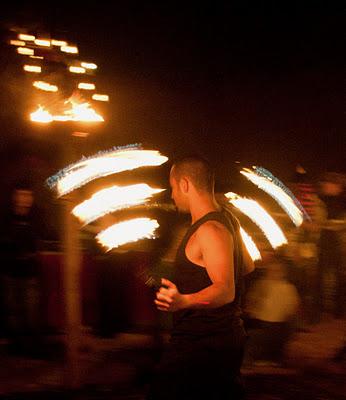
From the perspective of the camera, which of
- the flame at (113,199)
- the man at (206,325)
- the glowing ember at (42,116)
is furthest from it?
the flame at (113,199)

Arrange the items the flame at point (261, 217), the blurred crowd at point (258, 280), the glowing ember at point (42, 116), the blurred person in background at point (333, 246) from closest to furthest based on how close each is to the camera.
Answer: the glowing ember at point (42, 116), the flame at point (261, 217), the blurred crowd at point (258, 280), the blurred person in background at point (333, 246)

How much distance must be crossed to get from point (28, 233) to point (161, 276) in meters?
3.57

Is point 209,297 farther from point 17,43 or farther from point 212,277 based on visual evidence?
point 17,43

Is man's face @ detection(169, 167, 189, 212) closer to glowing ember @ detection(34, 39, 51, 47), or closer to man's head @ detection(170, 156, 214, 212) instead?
man's head @ detection(170, 156, 214, 212)

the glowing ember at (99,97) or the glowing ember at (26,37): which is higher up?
the glowing ember at (26,37)

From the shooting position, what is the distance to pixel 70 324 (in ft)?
18.9

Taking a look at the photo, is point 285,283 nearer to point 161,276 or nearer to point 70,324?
point 70,324

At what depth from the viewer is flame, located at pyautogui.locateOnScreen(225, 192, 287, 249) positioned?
21.5ft

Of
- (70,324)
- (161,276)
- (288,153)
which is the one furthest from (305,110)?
(161,276)

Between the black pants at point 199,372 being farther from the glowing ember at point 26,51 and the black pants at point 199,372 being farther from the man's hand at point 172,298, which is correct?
the glowing ember at point 26,51

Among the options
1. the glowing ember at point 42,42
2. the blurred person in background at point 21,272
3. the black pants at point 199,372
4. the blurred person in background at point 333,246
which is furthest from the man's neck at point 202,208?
the blurred person in background at point 333,246

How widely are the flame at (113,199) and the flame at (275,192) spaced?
0.92 m

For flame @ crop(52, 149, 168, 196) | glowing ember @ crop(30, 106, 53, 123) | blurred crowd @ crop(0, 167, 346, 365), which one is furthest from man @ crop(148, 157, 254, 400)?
glowing ember @ crop(30, 106, 53, 123)

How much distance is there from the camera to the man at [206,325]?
346cm
